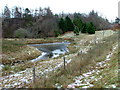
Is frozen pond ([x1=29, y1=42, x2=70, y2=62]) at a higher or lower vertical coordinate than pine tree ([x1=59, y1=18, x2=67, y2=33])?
lower

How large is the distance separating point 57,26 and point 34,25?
8.32m

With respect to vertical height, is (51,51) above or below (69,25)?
below

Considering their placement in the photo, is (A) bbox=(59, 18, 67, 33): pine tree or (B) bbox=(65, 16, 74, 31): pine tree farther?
(B) bbox=(65, 16, 74, 31): pine tree

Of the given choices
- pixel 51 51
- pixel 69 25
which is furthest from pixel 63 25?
pixel 51 51

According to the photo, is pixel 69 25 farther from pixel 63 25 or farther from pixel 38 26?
pixel 38 26

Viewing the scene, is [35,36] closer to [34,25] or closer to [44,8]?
[34,25]

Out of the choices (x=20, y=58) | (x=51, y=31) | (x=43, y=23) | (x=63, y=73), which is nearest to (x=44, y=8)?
(x=43, y=23)

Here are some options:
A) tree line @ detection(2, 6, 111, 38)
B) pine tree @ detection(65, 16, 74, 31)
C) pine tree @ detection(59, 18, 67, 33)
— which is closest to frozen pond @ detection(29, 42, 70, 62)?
tree line @ detection(2, 6, 111, 38)

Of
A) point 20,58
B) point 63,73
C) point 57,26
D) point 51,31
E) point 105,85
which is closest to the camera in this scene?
point 105,85

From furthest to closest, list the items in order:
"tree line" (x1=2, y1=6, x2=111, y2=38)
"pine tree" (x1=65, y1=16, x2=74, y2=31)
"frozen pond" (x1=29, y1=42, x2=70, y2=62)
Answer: "pine tree" (x1=65, y1=16, x2=74, y2=31)
"tree line" (x1=2, y1=6, x2=111, y2=38)
"frozen pond" (x1=29, y1=42, x2=70, y2=62)

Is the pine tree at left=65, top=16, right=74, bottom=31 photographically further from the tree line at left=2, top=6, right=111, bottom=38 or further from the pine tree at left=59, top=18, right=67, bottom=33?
the pine tree at left=59, top=18, right=67, bottom=33

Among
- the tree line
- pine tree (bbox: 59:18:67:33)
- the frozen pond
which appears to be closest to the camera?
the frozen pond

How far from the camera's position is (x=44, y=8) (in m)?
61.0

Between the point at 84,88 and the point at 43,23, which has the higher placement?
the point at 43,23
